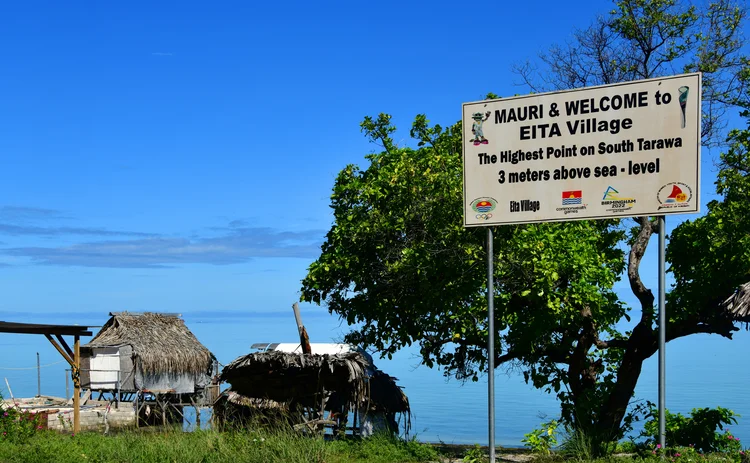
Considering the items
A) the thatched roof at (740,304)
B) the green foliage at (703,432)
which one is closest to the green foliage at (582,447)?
the green foliage at (703,432)

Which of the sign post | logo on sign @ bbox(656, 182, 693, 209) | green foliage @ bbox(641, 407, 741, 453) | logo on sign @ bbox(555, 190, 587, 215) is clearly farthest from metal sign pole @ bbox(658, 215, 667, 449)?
green foliage @ bbox(641, 407, 741, 453)

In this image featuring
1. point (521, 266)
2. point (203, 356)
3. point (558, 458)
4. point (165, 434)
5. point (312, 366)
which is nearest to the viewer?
point (558, 458)

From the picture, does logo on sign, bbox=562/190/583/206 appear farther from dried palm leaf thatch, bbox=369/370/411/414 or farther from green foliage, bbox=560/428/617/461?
dried palm leaf thatch, bbox=369/370/411/414

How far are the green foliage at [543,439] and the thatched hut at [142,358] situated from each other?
2807cm

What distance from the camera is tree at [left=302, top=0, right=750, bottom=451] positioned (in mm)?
16438

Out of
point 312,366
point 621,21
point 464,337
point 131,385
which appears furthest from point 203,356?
point 621,21

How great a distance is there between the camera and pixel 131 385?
128ft

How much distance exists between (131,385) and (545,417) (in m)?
27.5

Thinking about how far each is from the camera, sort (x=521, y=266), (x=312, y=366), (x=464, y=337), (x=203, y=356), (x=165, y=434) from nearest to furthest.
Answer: (x=165, y=434) → (x=521, y=266) → (x=464, y=337) → (x=312, y=366) → (x=203, y=356)

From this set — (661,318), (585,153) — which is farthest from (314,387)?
(661,318)

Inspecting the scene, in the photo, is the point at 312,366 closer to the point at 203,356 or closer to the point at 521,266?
the point at 521,266

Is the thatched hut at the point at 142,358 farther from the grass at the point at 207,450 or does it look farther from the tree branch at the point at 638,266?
the tree branch at the point at 638,266

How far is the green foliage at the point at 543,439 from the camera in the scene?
1410cm

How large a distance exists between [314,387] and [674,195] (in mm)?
12055
